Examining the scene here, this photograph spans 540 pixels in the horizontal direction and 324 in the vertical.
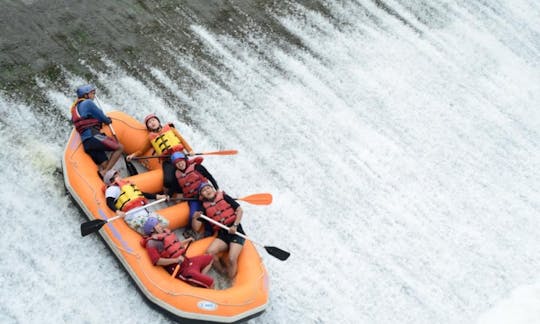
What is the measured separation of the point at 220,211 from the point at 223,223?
12 centimetres

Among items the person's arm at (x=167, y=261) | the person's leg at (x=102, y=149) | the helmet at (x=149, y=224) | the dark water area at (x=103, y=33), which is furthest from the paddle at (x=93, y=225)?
the dark water area at (x=103, y=33)

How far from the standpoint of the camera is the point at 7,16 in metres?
6.99

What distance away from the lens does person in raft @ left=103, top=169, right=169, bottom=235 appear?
4.97 metres

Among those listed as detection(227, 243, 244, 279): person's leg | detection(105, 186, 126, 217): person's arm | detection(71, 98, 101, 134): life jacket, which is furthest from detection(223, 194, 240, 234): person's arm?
detection(71, 98, 101, 134): life jacket

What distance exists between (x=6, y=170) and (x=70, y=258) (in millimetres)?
1310

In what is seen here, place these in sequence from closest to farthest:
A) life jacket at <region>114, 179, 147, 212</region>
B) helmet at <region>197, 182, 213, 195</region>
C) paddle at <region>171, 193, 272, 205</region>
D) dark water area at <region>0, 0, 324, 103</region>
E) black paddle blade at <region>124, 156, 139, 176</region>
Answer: life jacket at <region>114, 179, 147, 212</region> → helmet at <region>197, 182, 213, 195</region> → paddle at <region>171, 193, 272, 205</region> → black paddle blade at <region>124, 156, 139, 176</region> → dark water area at <region>0, 0, 324, 103</region>

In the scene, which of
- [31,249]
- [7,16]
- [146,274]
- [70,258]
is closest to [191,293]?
[146,274]

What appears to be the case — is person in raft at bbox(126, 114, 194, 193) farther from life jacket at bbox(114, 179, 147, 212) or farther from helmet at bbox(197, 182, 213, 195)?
life jacket at bbox(114, 179, 147, 212)

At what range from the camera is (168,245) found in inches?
189

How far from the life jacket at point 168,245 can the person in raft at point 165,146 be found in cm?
79

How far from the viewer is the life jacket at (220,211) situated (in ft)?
17.1

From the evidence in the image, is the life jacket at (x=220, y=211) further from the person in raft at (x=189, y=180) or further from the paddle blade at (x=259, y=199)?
the paddle blade at (x=259, y=199)

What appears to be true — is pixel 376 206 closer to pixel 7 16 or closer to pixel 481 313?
pixel 481 313

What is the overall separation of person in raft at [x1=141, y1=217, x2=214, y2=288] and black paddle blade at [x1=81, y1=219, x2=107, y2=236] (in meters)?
0.40
